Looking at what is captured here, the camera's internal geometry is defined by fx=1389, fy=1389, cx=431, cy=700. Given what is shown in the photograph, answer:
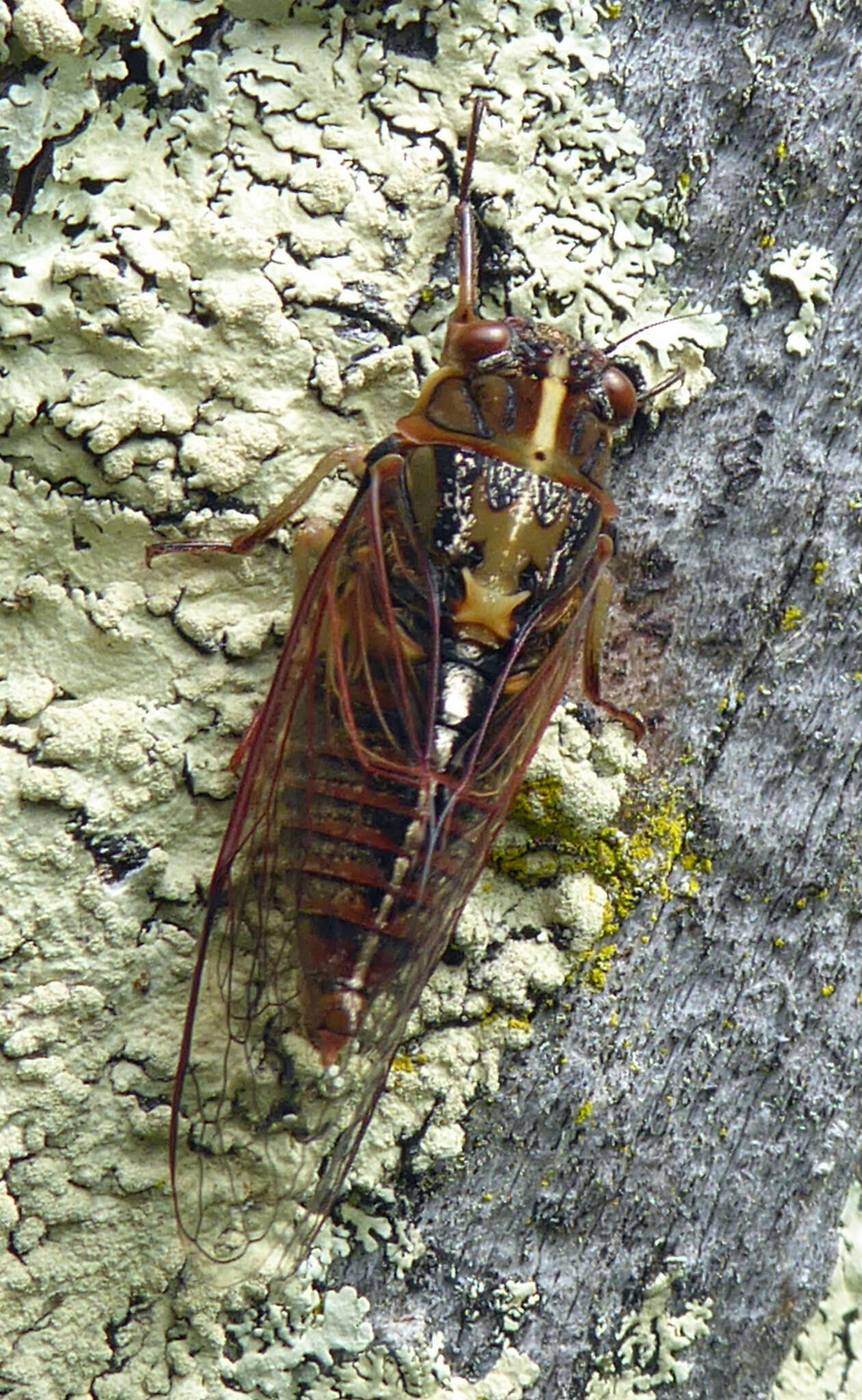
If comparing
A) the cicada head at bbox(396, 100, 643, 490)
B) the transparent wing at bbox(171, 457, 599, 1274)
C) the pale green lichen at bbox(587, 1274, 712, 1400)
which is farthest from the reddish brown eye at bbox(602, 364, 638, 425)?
the pale green lichen at bbox(587, 1274, 712, 1400)

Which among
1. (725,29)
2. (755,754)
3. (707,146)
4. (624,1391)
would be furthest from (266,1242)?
(725,29)

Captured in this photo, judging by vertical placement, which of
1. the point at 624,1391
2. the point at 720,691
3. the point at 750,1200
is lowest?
the point at 624,1391

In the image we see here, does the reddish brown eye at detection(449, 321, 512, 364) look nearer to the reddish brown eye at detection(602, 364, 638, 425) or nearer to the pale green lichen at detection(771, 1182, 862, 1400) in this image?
the reddish brown eye at detection(602, 364, 638, 425)

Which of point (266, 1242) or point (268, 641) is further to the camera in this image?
point (268, 641)

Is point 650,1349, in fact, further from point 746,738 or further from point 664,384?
point 664,384

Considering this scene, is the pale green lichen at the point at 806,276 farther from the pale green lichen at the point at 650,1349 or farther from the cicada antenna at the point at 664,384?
the pale green lichen at the point at 650,1349

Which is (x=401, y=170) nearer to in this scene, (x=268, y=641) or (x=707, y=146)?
(x=707, y=146)

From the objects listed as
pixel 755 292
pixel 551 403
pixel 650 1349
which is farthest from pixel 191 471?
pixel 650 1349
